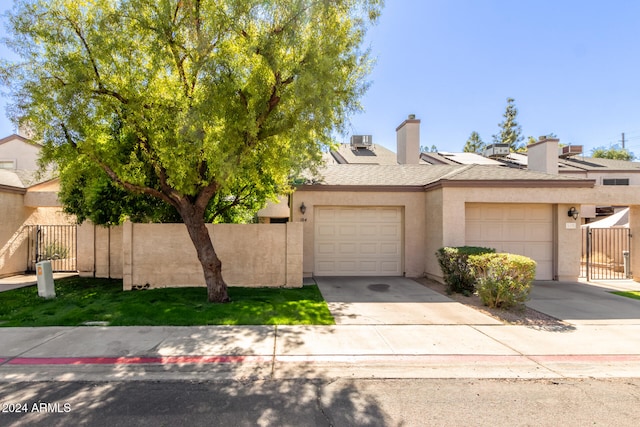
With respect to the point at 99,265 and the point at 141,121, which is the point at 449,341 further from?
the point at 99,265

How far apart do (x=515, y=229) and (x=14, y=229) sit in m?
18.7

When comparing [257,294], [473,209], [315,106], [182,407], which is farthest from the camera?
[473,209]

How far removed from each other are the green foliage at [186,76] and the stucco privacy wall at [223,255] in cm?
264

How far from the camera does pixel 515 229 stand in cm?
1121

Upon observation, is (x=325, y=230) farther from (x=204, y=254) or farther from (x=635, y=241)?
(x=635, y=241)

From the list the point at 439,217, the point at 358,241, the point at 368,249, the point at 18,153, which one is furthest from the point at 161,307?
the point at 18,153

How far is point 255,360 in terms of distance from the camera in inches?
191

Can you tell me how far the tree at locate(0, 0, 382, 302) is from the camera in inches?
256

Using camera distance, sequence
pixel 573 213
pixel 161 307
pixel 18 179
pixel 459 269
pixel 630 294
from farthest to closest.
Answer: pixel 18 179, pixel 573 213, pixel 630 294, pixel 459 269, pixel 161 307

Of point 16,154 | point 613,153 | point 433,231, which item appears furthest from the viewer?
point 613,153

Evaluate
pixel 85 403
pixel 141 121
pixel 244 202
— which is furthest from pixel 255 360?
pixel 244 202

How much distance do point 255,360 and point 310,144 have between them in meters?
→ 4.64

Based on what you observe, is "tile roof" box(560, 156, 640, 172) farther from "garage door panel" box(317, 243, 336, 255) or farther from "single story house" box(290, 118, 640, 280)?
"garage door panel" box(317, 243, 336, 255)

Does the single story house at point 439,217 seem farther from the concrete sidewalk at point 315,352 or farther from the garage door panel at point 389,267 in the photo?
the concrete sidewalk at point 315,352
